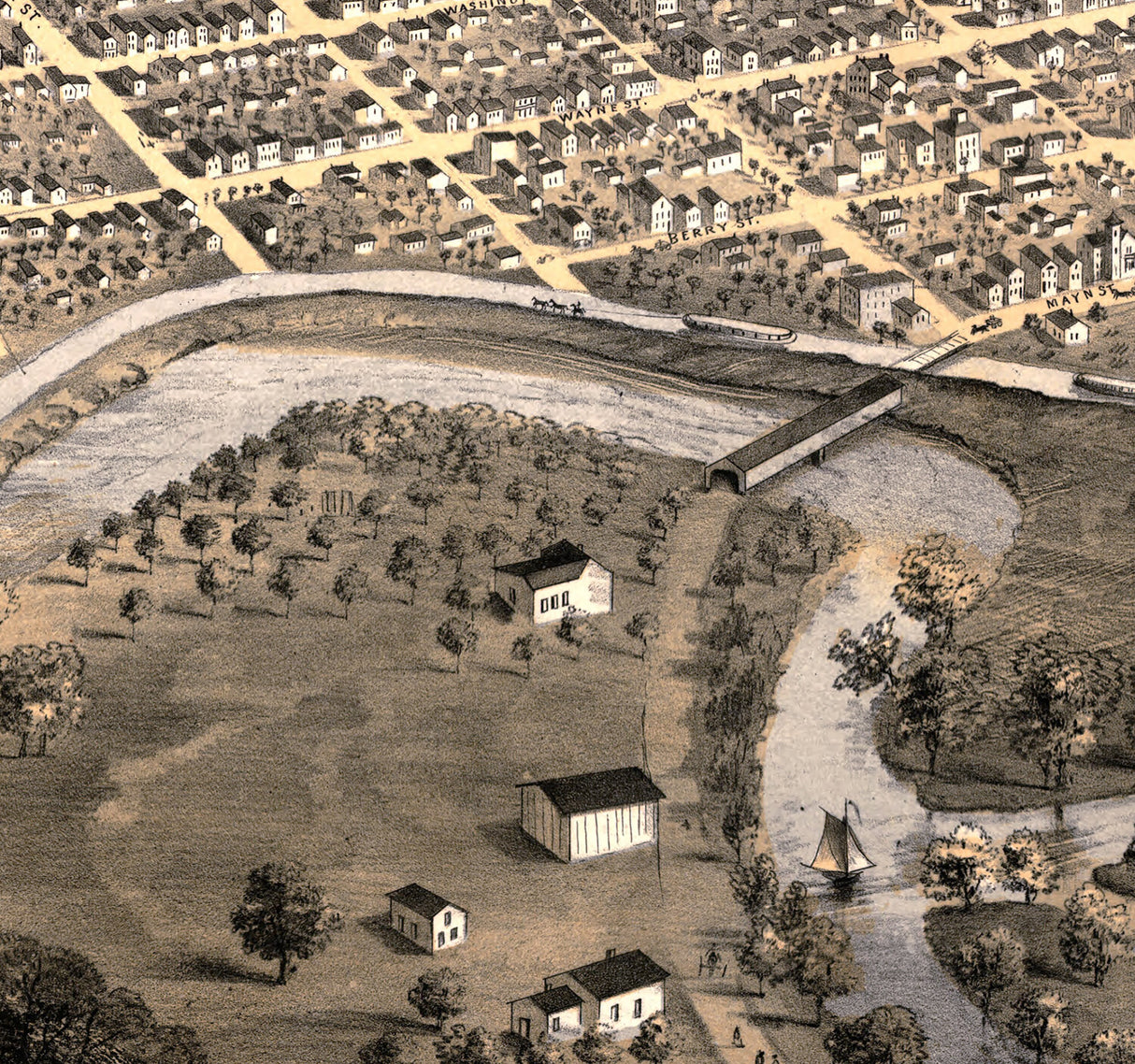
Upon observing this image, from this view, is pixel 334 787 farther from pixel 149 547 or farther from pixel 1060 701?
pixel 1060 701

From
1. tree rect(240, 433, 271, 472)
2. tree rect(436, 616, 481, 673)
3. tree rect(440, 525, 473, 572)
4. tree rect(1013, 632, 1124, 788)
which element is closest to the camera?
tree rect(1013, 632, 1124, 788)

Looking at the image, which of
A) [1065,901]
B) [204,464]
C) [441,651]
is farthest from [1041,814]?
[204,464]

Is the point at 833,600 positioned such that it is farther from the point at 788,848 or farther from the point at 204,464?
the point at 204,464

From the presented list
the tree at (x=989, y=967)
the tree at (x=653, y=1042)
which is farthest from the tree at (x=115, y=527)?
the tree at (x=989, y=967)

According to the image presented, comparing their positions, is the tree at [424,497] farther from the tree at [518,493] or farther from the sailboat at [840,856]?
the sailboat at [840,856]

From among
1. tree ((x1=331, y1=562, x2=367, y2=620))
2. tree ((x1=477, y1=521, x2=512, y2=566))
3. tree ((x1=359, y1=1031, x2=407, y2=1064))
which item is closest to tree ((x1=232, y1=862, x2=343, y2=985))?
tree ((x1=359, y1=1031, x2=407, y2=1064))

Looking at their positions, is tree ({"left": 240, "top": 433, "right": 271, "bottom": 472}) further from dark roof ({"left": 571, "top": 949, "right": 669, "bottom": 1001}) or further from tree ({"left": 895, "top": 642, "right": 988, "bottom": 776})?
dark roof ({"left": 571, "top": 949, "right": 669, "bottom": 1001})
